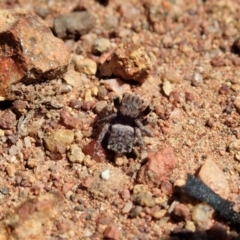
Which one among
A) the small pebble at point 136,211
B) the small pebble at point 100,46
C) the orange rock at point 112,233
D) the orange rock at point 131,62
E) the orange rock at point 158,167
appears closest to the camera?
the orange rock at point 112,233

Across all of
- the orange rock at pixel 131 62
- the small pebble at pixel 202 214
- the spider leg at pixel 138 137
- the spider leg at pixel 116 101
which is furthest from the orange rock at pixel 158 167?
the orange rock at pixel 131 62

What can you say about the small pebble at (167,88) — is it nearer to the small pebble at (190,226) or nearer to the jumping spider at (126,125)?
the jumping spider at (126,125)

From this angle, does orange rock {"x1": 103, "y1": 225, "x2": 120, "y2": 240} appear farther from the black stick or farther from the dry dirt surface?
the black stick

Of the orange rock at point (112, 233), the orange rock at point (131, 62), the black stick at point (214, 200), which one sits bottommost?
the orange rock at point (112, 233)

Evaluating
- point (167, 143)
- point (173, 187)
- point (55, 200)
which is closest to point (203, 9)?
point (167, 143)

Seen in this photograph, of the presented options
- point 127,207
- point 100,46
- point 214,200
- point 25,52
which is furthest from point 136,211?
point 100,46

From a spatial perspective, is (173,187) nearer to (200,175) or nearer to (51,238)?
(200,175)
